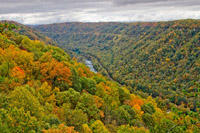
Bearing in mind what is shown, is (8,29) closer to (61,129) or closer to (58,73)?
(58,73)

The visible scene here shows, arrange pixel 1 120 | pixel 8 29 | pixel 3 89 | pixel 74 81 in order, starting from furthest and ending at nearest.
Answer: pixel 8 29 → pixel 74 81 → pixel 3 89 → pixel 1 120

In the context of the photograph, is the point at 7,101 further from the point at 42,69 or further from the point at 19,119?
the point at 42,69

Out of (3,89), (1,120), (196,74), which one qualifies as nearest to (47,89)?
(3,89)

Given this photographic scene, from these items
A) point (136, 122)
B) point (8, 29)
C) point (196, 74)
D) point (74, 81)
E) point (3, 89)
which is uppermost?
point (8, 29)

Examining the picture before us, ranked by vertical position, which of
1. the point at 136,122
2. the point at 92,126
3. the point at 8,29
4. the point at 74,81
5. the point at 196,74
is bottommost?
the point at 196,74

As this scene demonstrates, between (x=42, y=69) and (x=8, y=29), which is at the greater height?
(x=8, y=29)

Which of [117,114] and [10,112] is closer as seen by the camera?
[10,112]

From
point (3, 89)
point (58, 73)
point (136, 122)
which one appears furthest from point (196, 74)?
point (3, 89)

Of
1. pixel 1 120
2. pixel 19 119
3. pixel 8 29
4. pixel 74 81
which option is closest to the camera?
pixel 1 120

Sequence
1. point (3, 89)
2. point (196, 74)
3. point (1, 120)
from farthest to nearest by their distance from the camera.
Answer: point (196, 74) → point (3, 89) → point (1, 120)
